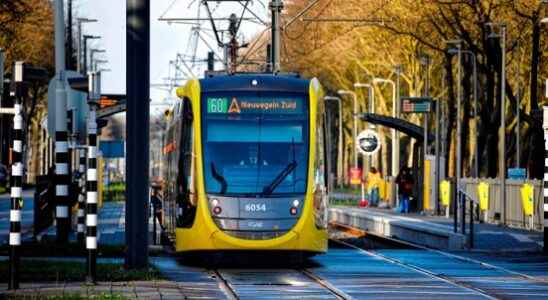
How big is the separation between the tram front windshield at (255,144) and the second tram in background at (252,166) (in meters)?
0.02

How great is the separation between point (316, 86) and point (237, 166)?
2.06 metres

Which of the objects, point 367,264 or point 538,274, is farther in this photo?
point 367,264

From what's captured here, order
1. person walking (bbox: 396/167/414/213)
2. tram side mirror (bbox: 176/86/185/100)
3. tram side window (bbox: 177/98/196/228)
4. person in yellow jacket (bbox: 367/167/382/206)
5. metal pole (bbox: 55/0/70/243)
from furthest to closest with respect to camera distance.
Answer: person in yellow jacket (bbox: 367/167/382/206) → person walking (bbox: 396/167/414/213) → metal pole (bbox: 55/0/70/243) → tram side mirror (bbox: 176/86/185/100) → tram side window (bbox: 177/98/196/228)

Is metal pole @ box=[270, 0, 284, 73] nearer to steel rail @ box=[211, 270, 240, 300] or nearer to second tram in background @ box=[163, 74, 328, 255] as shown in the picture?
second tram in background @ box=[163, 74, 328, 255]

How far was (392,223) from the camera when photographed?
4641 centimetres

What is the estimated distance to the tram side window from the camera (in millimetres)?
26312

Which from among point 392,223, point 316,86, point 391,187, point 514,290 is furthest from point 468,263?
point 391,187

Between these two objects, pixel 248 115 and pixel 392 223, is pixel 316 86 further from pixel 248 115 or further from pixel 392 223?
pixel 392 223

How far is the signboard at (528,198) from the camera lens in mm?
45312

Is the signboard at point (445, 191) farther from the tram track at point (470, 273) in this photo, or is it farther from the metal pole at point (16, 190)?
the metal pole at point (16, 190)

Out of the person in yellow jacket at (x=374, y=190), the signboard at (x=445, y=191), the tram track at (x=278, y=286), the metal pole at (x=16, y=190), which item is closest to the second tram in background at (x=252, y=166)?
the tram track at (x=278, y=286)

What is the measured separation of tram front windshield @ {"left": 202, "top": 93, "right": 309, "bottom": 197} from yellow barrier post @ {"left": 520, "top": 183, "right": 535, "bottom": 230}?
64.7 ft

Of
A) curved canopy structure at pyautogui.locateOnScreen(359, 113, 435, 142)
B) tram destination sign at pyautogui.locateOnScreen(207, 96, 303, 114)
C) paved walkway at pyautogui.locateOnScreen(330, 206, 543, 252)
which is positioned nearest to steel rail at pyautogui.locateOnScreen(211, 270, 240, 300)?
tram destination sign at pyautogui.locateOnScreen(207, 96, 303, 114)

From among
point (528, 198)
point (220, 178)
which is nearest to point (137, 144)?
point (220, 178)
